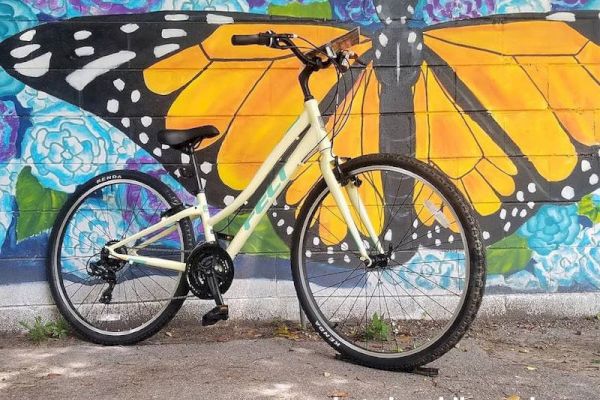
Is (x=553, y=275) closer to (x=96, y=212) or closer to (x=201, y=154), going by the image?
(x=201, y=154)

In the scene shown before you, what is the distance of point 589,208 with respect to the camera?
414cm

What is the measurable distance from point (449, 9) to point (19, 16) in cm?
285

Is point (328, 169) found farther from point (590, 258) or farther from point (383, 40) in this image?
point (590, 258)

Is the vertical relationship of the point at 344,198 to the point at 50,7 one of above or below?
below

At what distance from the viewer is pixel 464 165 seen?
13.4ft

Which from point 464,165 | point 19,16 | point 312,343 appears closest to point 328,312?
point 312,343

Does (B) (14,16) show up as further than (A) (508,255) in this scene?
No

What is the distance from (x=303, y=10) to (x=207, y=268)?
185 centimetres

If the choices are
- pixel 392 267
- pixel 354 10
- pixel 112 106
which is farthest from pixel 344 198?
pixel 112 106

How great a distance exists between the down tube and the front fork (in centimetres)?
11

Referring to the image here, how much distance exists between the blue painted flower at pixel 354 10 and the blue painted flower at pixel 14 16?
199 centimetres

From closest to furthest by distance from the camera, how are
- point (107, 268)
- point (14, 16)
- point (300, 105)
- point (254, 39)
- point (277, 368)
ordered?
point (254, 39), point (277, 368), point (107, 268), point (14, 16), point (300, 105)

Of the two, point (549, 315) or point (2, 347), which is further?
point (549, 315)

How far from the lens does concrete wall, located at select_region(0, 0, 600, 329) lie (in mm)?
3971
